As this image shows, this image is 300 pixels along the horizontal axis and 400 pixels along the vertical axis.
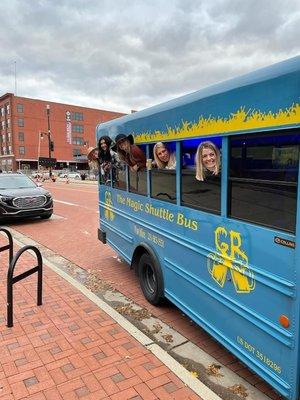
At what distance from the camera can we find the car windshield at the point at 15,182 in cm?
1165

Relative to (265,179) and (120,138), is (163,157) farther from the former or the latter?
(265,179)

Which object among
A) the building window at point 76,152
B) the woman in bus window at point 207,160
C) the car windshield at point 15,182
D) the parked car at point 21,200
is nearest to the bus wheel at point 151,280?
the woman in bus window at point 207,160

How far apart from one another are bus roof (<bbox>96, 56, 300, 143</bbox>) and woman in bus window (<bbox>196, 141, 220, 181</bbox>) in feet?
0.41

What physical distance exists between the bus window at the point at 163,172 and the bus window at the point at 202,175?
0.23 metres

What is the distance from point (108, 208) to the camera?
6.44m

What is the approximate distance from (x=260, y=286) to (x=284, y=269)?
12.1 inches

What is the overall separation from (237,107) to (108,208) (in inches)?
159

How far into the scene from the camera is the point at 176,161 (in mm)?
3887

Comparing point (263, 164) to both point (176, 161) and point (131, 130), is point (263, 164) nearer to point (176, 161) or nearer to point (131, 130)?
point (176, 161)

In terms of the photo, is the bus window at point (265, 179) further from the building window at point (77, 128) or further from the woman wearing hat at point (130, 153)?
the building window at point (77, 128)

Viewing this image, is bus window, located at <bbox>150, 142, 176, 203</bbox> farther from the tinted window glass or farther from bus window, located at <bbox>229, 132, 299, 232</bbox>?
bus window, located at <bbox>229, 132, 299, 232</bbox>

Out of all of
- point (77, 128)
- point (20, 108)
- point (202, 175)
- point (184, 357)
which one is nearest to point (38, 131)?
point (20, 108)

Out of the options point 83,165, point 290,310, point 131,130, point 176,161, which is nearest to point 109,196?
point 131,130

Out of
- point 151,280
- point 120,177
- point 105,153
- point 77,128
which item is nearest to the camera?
point 151,280
